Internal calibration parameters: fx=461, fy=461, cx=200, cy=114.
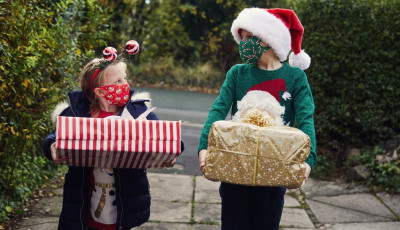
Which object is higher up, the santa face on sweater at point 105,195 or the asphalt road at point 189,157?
the santa face on sweater at point 105,195

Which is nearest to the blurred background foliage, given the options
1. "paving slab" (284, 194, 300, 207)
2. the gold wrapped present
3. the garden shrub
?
the garden shrub

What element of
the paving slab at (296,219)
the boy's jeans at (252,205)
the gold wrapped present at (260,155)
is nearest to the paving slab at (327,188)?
the paving slab at (296,219)

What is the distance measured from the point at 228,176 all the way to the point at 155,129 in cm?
43

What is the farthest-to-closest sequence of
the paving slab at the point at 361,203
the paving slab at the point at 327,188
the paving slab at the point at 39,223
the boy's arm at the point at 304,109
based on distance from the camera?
the paving slab at the point at 327,188 → the paving slab at the point at 361,203 → the paving slab at the point at 39,223 → the boy's arm at the point at 304,109

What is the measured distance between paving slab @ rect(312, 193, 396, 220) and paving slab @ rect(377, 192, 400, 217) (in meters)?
0.07

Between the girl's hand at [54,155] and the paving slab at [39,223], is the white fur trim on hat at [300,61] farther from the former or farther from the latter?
the paving slab at [39,223]

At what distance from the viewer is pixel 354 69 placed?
18.5 ft

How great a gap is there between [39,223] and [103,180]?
1479 mm

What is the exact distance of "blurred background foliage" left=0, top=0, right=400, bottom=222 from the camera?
11.6ft

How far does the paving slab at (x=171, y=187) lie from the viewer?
467 centimetres

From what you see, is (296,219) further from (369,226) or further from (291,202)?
(369,226)

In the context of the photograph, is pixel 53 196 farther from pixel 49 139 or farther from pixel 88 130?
pixel 88 130

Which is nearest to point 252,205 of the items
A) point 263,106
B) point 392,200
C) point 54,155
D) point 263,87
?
point 263,106

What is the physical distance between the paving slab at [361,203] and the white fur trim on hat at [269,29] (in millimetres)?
2517
